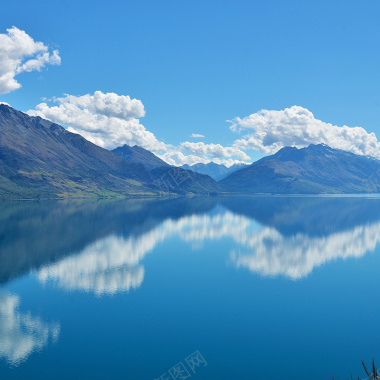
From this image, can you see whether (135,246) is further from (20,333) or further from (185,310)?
(20,333)

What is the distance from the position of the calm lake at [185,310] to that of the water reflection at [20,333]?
0.15m

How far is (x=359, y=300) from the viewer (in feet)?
216

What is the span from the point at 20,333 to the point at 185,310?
2730 centimetres

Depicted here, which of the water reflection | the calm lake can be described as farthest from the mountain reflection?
the water reflection

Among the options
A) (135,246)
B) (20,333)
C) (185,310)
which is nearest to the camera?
(20,333)

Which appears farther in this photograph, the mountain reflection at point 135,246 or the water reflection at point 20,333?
the mountain reflection at point 135,246

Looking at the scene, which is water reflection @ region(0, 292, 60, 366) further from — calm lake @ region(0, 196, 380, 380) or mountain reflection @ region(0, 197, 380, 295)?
mountain reflection @ region(0, 197, 380, 295)

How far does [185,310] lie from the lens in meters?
58.5

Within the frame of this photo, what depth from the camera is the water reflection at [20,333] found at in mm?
42156

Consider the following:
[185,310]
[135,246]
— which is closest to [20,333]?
[185,310]

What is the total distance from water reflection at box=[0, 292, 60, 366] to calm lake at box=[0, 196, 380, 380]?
152mm

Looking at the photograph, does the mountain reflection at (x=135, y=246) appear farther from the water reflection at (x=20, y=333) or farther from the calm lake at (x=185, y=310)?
the water reflection at (x=20, y=333)

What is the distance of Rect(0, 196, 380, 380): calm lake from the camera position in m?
40.9

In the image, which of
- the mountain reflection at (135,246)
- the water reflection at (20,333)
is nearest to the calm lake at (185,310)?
the water reflection at (20,333)
